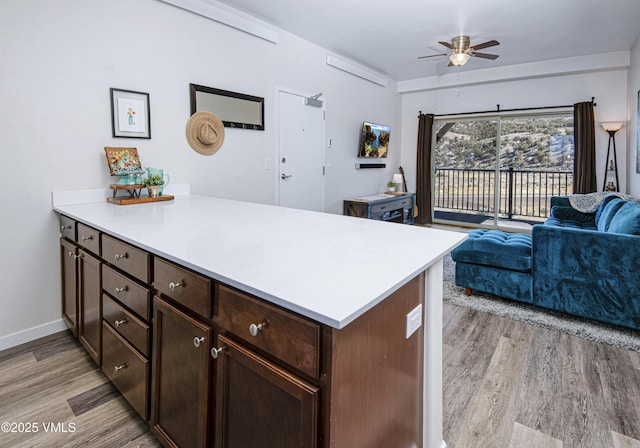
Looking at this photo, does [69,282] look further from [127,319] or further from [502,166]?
[502,166]

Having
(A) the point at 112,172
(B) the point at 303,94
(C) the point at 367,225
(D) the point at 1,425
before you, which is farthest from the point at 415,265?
(B) the point at 303,94

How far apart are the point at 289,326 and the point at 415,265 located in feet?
1.53

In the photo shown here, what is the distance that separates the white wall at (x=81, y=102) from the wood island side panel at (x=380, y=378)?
252cm

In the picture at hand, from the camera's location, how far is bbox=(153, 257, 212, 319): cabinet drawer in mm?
1153

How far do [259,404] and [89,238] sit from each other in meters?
1.52

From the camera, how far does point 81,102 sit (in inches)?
101

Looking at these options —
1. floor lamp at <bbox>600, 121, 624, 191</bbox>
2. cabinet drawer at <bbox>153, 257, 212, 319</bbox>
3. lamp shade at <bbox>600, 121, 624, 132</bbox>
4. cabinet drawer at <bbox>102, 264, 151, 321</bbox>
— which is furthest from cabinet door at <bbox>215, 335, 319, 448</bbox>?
lamp shade at <bbox>600, 121, 624, 132</bbox>

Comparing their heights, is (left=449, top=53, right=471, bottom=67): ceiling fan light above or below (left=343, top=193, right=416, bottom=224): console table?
above

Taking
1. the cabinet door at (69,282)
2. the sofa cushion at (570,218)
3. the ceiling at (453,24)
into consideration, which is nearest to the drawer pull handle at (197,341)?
the cabinet door at (69,282)

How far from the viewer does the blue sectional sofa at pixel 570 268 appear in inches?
100

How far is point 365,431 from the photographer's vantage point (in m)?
0.98

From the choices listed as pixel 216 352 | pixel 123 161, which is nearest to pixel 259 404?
pixel 216 352

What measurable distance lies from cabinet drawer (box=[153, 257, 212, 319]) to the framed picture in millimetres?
1863

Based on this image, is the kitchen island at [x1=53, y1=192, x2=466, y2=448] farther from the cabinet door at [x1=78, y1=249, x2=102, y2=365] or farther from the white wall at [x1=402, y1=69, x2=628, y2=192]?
the white wall at [x1=402, y1=69, x2=628, y2=192]
